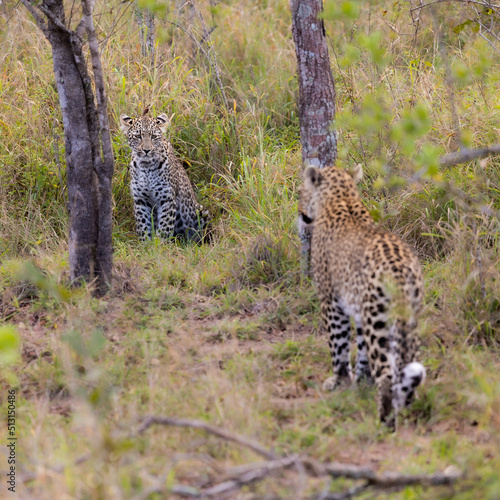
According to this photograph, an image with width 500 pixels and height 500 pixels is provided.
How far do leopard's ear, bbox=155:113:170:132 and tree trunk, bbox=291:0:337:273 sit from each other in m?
2.54

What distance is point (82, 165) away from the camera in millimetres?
6434

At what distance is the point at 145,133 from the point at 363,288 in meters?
4.78

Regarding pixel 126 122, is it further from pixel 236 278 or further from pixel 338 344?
pixel 338 344

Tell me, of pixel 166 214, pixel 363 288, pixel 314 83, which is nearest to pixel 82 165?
pixel 314 83

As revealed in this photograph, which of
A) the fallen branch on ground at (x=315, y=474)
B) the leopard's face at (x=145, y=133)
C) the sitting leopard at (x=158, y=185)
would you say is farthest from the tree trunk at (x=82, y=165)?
the fallen branch on ground at (x=315, y=474)

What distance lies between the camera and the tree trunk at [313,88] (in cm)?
641

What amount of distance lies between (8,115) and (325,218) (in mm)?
5316

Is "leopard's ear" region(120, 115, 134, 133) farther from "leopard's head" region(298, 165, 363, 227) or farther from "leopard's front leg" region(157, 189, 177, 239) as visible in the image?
"leopard's head" region(298, 165, 363, 227)

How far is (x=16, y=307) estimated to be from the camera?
6363 mm

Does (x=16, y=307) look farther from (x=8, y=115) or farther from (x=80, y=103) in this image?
(x=8, y=115)

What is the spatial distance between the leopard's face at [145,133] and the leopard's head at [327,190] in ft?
11.1

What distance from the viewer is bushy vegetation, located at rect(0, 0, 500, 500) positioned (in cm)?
381

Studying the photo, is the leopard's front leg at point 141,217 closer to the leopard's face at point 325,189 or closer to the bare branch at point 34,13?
the bare branch at point 34,13

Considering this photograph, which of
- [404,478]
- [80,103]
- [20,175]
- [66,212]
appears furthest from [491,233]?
[20,175]
